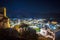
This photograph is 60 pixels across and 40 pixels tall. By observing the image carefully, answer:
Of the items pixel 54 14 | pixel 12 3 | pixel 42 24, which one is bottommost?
pixel 42 24

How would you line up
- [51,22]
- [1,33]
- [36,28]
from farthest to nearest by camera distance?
[51,22], [36,28], [1,33]

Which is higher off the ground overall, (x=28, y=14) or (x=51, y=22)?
(x=28, y=14)

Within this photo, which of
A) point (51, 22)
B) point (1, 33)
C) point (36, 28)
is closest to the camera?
point (1, 33)

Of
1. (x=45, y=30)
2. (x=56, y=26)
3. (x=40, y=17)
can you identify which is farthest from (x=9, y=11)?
(x=56, y=26)

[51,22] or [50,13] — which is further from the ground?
[50,13]

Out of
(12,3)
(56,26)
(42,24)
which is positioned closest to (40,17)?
(42,24)

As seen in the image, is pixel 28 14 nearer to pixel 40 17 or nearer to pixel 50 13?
pixel 40 17

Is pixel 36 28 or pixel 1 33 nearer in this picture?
pixel 1 33

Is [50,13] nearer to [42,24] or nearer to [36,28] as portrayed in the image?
[42,24]

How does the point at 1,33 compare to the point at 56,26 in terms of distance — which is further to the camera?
the point at 56,26
